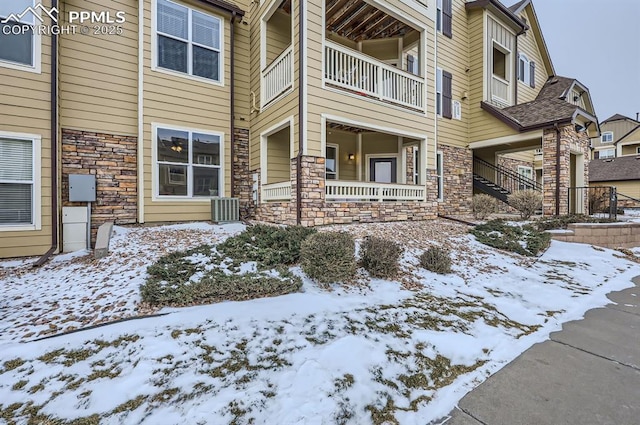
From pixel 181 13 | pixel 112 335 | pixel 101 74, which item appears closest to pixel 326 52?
pixel 181 13

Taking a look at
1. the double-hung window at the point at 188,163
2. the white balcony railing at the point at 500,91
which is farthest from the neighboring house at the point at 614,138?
the double-hung window at the point at 188,163

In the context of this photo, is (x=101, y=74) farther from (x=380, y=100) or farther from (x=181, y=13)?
(x=380, y=100)

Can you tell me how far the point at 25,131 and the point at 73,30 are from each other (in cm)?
253

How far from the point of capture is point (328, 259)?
12.0 ft

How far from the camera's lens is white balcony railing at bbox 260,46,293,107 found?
6.95 metres

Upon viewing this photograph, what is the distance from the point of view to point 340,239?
12.7 feet

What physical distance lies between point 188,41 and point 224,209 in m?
4.35

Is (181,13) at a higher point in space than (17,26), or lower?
higher

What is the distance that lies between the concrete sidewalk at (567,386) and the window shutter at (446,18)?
11762mm

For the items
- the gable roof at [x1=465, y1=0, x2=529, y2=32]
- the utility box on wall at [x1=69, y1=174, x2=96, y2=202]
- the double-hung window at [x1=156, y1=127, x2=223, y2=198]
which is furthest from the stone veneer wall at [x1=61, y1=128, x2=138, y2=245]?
the gable roof at [x1=465, y1=0, x2=529, y2=32]

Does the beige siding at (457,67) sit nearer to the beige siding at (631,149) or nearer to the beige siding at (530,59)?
the beige siding at (530,59)

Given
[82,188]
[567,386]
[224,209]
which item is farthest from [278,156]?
[567,386]

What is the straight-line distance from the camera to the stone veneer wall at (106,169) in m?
6.23

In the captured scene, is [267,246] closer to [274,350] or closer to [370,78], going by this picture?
[274,350]
